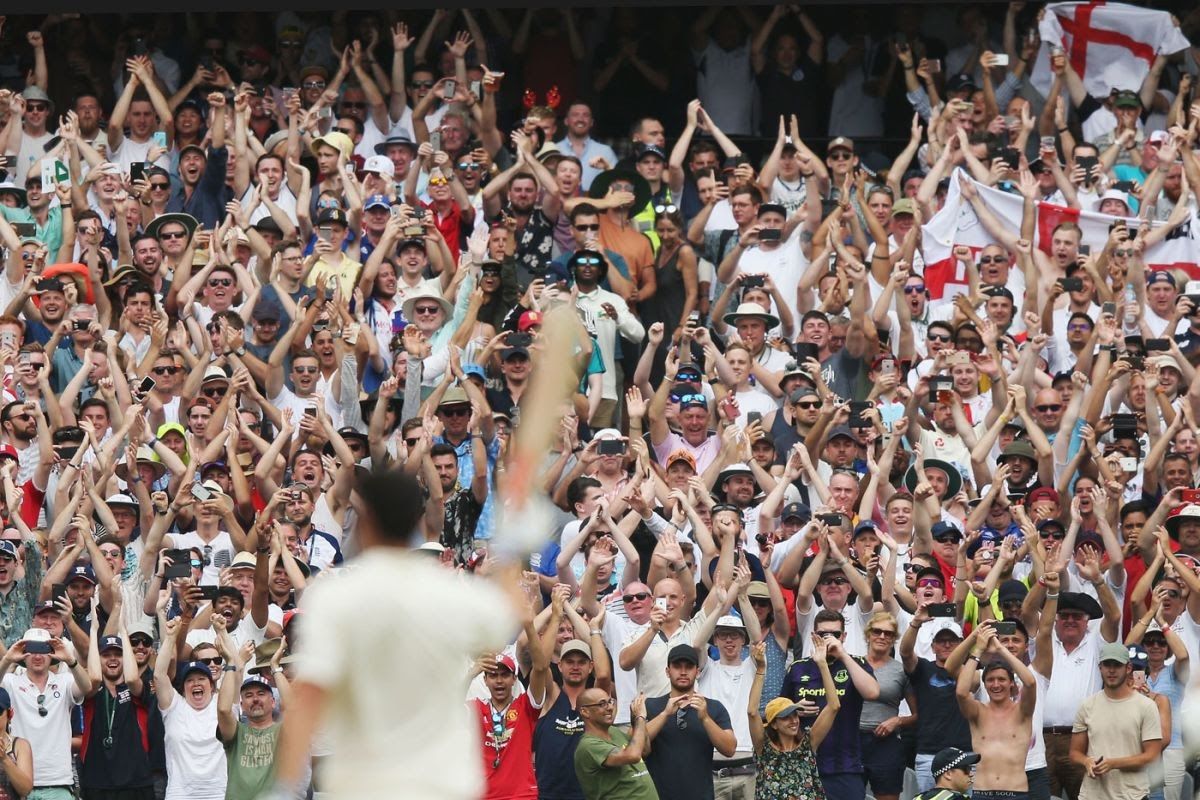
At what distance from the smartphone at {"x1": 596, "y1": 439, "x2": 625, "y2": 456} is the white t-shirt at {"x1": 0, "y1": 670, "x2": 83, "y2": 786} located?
3711 mm

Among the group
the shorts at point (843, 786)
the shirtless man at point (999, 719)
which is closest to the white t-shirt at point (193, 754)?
the shorts at point (843, 786)

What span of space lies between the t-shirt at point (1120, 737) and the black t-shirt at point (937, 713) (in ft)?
2.71

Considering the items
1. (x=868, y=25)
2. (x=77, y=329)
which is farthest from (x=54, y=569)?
(x=868, y=25)

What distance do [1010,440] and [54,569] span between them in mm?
6562

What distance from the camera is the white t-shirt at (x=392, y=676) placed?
6172mm

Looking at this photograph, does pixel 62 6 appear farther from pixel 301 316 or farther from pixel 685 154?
pixel 685 154

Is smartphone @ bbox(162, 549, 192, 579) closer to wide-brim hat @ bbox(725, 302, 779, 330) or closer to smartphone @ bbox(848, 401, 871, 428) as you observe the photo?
wide-brim hat @ bbox(725, 302, 779, 330)

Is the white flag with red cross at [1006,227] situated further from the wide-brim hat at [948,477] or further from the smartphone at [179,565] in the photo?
the smartphone at [179,565]

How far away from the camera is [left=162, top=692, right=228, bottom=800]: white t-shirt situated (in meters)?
14.3

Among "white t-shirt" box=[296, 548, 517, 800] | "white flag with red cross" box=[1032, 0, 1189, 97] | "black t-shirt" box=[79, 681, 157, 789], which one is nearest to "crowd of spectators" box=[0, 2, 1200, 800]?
"black t-shirt" box=[79, 681, 157, 789]

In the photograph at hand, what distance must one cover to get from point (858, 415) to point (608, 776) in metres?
4.03

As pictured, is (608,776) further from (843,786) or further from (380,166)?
(380,166)

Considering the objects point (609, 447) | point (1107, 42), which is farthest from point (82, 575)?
point (1107, 42)

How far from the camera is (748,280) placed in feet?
57.9
